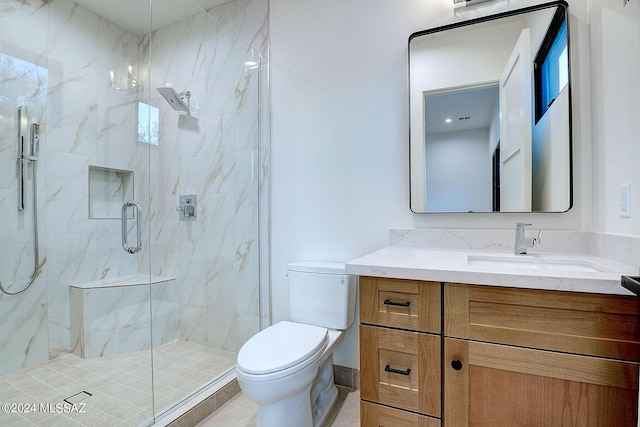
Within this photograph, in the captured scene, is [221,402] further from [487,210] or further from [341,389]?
[487,210]

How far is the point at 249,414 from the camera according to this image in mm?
1560

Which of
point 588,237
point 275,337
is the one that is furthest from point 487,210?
point 275,337

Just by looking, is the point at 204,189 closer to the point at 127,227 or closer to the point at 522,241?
the point at 127,227

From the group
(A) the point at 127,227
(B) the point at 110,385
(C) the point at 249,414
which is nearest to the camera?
(C) the point at 249,414

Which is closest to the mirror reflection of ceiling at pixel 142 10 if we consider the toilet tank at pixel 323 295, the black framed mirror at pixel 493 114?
the black framed mirror at pixel 493 114

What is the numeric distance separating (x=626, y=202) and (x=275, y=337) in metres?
1.48

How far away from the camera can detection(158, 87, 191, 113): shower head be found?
213 cm

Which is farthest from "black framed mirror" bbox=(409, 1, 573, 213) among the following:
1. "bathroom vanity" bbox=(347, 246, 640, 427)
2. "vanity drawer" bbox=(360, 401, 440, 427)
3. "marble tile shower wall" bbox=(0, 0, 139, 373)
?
"marble tile shower wall" bbox=(0, 0, 139, 373)

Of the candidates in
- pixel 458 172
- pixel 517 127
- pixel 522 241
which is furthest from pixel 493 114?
pixel 522 241

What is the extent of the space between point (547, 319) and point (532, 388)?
20 cm

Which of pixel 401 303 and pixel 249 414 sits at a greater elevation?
pixel 401 303

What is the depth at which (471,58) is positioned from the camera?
59.9 inches

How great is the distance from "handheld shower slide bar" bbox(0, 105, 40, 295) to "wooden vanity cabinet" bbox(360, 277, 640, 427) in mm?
2141

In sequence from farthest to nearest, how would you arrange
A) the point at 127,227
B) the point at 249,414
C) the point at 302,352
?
the point at 127,227
the point at 249,414
the point at 302,352
